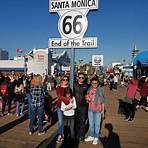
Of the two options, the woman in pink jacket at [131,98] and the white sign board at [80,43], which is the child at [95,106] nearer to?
the white sign board at [80,43]

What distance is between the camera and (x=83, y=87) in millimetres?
8875

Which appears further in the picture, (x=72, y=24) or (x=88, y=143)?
(x=88, y=143)

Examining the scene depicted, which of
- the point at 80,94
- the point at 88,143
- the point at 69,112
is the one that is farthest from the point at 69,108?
the point at 88,143

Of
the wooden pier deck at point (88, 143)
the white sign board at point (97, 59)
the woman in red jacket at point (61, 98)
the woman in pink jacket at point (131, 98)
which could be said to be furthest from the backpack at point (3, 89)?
the white sign board at point (97, 59)

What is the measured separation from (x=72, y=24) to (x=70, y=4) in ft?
1.48

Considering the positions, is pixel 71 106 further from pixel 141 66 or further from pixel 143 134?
pixel 141 66

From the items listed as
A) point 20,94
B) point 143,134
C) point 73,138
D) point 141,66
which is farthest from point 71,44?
point 141,66

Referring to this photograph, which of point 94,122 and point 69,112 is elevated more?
point 69,112

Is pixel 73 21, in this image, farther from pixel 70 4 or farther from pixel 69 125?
pixel 69 125

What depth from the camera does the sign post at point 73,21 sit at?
24.8 ft

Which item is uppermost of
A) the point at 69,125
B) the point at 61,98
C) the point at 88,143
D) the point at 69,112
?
the point at 61,98

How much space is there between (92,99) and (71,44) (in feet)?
5.25

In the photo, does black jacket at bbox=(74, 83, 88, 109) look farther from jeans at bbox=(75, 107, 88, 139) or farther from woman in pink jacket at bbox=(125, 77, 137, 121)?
woman in pink jacket at bbox=(125, 77, 137, 121)

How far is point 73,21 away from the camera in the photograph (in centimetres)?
767
